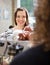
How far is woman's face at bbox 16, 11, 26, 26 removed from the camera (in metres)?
2.33

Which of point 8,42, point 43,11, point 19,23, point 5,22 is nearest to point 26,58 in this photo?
point 43,11

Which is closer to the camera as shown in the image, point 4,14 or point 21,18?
point 21,18

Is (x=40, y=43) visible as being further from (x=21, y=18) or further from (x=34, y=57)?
(x=21, y=18)

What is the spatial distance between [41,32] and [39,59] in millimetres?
108

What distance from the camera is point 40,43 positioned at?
719mm

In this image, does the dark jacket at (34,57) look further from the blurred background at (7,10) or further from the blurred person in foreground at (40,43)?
the blurred background at (7,10)

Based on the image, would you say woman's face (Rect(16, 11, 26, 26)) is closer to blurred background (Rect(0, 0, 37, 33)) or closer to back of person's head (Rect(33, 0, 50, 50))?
blurred background (Rect(0, 0, 37, 33))

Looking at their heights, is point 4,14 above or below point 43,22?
below

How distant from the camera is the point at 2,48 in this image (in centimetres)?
189

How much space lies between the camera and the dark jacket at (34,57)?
2.19ft

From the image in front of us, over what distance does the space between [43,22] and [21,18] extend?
1.64 m

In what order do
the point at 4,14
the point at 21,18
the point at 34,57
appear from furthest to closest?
the point at 4,14 < the point at 21,18 < the point at 34,57

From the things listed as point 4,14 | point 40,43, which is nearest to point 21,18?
point 4,14

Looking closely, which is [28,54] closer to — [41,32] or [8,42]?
[41,32]
